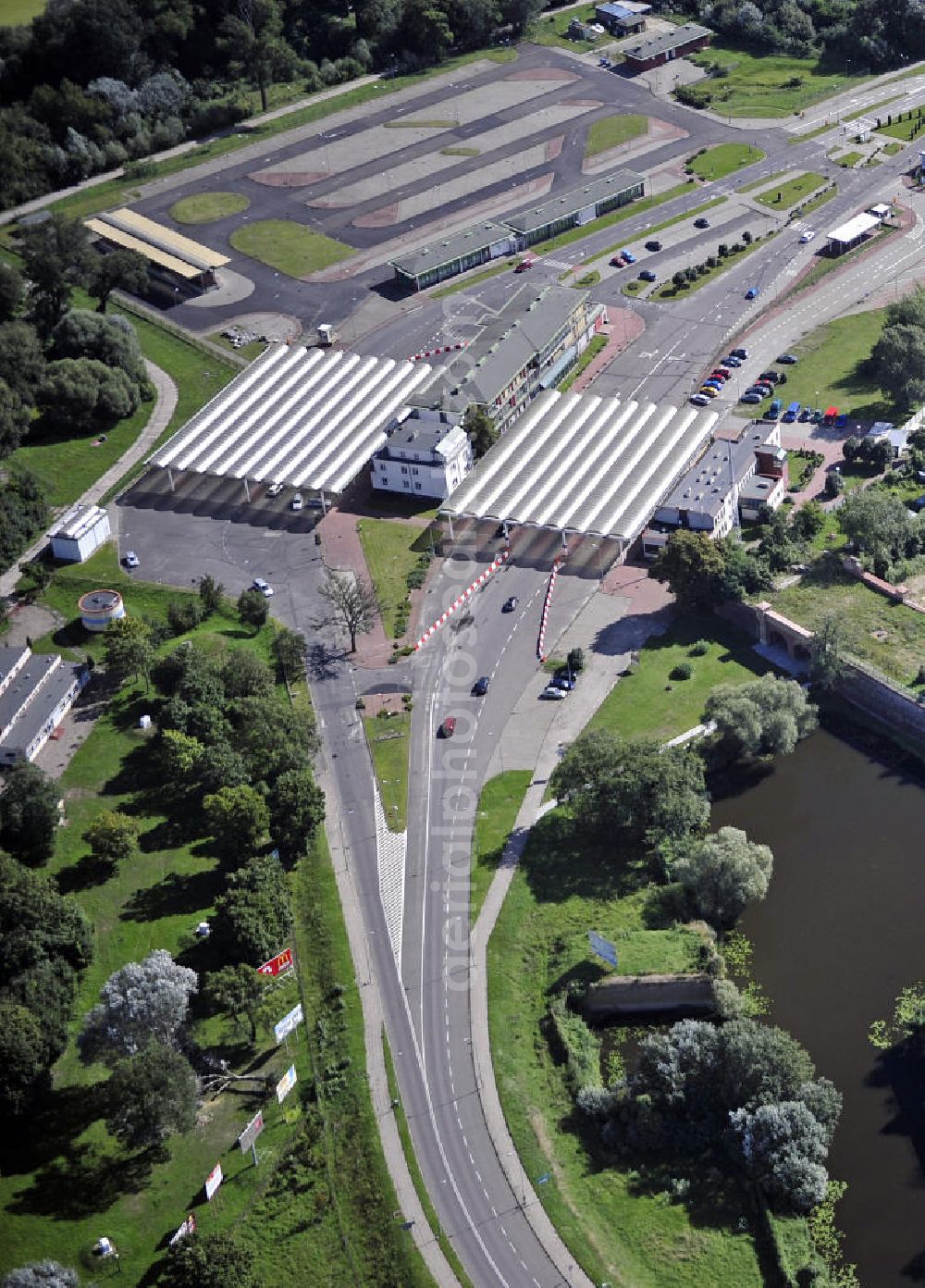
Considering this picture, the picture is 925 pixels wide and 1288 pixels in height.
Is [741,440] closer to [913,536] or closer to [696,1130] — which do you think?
[913,536]

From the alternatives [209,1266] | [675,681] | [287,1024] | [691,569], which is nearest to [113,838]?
[287,1024]

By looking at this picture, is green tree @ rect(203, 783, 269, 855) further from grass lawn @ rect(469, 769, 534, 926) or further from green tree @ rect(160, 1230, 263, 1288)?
green tree @ rect(160, 1230, 263, 1288)

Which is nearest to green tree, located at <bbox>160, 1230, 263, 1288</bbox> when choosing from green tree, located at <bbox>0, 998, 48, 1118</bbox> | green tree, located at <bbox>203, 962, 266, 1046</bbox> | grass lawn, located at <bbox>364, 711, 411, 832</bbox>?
green tree, located at <bbox>0, 998, 48, 1118</bbox>

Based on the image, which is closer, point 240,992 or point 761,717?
point 240,992

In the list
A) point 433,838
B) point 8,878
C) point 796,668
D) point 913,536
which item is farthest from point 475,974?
point 913,536

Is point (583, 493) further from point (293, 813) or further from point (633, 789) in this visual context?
point (293, 813)

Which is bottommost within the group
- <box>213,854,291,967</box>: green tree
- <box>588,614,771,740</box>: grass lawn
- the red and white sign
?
the red and white sign
